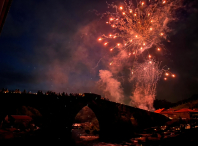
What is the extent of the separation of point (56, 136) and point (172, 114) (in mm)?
38848

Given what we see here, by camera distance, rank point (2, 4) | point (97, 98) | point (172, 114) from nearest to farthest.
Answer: point (2, 4)
point (97, 98)
point (172, 114)

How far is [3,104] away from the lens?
1917cm

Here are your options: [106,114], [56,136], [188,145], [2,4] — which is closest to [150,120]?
[106,114]

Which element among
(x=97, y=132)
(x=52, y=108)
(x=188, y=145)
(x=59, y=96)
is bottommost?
(x=97, y=132)

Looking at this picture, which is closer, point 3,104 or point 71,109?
point 3,104

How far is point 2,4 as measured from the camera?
1758 mm

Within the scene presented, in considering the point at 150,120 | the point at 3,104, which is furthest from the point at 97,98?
the point at 150,120

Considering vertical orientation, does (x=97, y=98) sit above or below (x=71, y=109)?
above

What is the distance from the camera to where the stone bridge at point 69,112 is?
67.2 feet

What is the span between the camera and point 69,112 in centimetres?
2569

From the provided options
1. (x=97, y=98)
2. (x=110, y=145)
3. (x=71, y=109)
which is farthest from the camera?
(x=97, y=98)

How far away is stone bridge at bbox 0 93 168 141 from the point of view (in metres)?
20.5

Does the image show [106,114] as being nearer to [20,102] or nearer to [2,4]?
[20,102]

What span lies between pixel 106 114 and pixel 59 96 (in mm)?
12262
